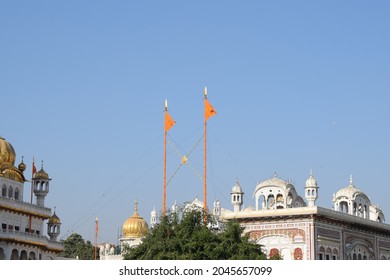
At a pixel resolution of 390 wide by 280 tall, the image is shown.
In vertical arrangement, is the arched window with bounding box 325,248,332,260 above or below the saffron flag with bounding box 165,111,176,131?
below

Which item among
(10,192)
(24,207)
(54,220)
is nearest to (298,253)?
(24,207)

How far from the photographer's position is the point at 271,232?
4750 centimetres

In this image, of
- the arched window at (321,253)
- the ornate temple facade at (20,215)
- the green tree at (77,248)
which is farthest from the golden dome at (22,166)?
the green tree at (77,248)

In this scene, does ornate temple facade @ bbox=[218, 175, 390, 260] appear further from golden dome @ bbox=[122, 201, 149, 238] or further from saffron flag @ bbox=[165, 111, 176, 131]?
golden dome @ bbox=[122, 201, 149, 238]

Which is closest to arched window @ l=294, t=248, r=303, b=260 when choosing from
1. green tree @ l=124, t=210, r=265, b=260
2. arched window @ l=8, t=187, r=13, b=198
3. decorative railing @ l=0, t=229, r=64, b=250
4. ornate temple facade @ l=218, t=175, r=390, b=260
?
ornate temple facade @ l=218, t=175, r=390, b=260

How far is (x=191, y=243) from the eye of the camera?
114 ft

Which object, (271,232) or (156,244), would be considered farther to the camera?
(271,232)

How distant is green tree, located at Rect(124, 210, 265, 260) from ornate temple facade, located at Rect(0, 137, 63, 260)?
46.3 ft

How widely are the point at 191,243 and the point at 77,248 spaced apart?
56858mm

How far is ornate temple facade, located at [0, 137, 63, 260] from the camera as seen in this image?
49.7 m
